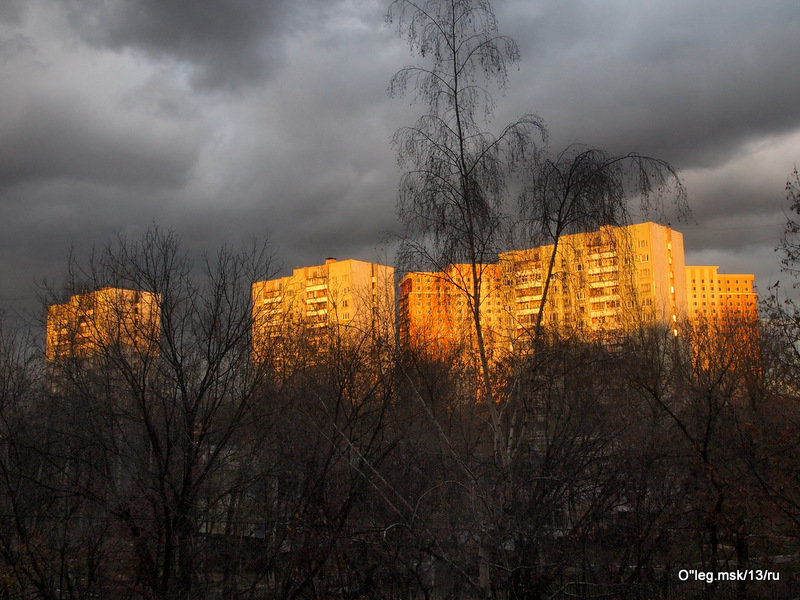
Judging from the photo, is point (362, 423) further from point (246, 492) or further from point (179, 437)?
point (179, 437)

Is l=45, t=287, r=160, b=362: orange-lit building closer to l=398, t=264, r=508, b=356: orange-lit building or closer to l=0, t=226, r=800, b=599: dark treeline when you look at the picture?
l=0, t=226, r=800, b=599: dark treeline

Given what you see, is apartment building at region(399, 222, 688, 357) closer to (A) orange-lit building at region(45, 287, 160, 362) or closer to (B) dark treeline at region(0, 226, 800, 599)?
(B) dark treeline at region(0, 226, 800, 599)

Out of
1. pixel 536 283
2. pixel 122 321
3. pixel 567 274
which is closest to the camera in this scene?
pixel 567 274

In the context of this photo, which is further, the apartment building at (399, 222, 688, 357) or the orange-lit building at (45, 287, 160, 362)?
the orange-lit building at (45, 287, 160, 362)

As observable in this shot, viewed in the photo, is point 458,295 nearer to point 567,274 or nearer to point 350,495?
point 567,274

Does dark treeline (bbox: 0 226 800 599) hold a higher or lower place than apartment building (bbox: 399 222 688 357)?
lower

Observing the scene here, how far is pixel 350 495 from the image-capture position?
8164 millimetres

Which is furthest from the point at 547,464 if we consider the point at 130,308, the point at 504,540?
the point at 130,308

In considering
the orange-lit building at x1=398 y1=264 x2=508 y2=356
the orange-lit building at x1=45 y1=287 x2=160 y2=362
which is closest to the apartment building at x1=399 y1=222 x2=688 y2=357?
the orange-lit building at x1=398 y1=264 x2=508 y2=356

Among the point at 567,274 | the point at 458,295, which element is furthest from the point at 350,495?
the point at 567,274

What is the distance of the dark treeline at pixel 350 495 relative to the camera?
7.16 meters

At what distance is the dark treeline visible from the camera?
23.5 feet

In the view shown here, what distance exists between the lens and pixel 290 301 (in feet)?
37.4

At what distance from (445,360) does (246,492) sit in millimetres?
12021
